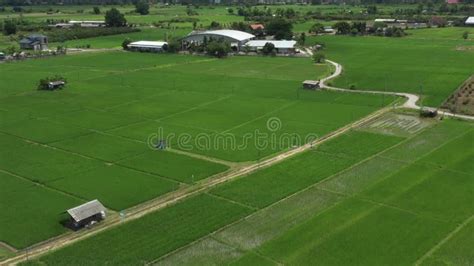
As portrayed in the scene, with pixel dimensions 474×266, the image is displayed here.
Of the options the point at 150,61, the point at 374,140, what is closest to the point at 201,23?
the point at 150,61

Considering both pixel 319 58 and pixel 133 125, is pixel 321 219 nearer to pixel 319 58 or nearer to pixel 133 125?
pixel 133 125

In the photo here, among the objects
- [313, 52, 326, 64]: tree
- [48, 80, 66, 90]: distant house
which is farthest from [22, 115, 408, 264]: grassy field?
[313, 52, 326, 64]: tree

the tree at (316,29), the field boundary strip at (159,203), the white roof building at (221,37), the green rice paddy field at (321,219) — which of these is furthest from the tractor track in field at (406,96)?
the tree at (316,29)

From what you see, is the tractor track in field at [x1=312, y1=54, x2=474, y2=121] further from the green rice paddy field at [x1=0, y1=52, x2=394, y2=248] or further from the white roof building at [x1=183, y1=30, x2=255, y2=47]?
the white roof building at [x1=183, y1=30, x2=255, y2=47]

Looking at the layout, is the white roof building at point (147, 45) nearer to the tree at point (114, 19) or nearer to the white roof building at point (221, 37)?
the white roof building at point (221, 37)

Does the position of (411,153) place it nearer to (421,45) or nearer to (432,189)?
(432,189)

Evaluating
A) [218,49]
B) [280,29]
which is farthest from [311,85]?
[280,29]
